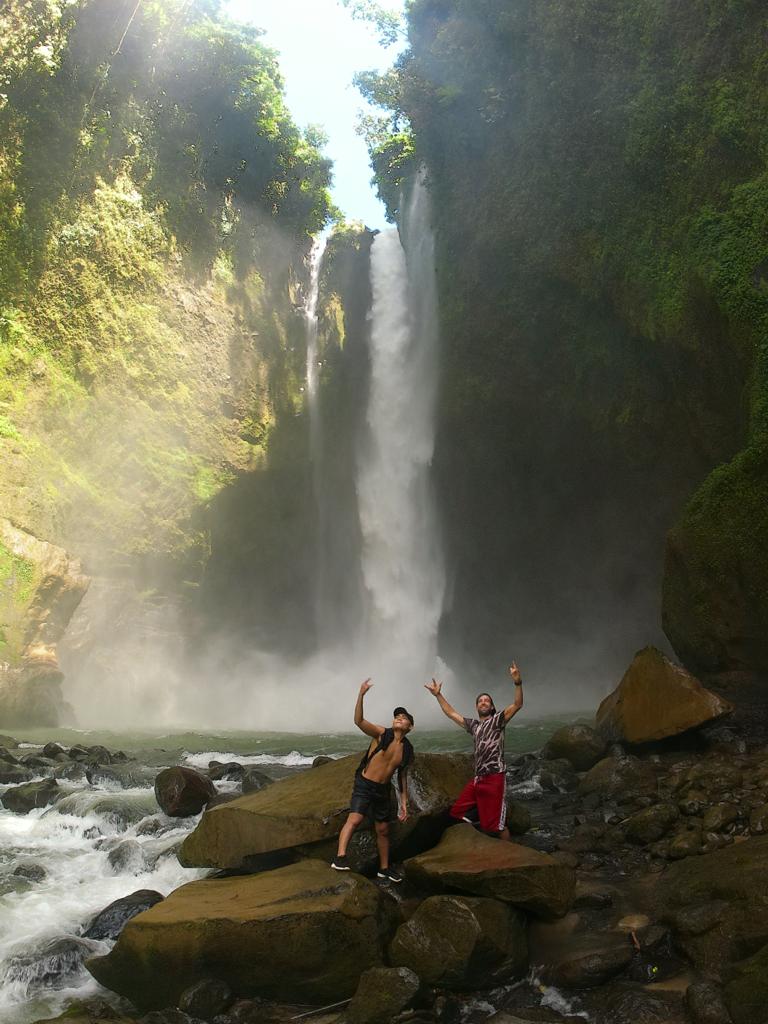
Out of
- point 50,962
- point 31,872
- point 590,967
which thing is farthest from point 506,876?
point 31,872

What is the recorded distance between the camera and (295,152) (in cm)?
3036

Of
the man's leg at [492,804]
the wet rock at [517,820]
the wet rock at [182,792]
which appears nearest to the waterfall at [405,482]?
the wet rock at [182,792]

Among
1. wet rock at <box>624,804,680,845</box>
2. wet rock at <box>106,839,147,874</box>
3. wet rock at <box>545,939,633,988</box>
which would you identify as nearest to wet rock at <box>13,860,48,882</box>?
wet rock at <box>106,839,147,874</box>

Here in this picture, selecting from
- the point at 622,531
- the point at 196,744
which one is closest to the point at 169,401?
the point at 196,744

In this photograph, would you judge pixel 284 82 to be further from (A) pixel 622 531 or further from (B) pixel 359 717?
(B) pixel 359 717

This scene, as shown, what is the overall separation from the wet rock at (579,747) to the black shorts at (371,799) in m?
5.17

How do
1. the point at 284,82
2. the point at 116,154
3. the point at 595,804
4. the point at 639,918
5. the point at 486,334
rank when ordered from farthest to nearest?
the point at 284,82 → the point at 116,154 → the point at 486,334 → the point at 595,804 → the point at 639,918

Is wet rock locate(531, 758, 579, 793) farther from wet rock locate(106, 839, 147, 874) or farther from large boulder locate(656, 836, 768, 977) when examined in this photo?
wet rock locate(106, 839, 147, 874)

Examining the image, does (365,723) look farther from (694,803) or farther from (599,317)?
(599,317)

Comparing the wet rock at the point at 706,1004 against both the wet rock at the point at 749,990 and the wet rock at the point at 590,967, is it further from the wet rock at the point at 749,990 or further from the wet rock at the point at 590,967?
the wet rock at the point at 590,967

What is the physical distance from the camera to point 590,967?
527 cm

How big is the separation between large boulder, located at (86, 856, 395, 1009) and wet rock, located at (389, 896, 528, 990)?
0.25m

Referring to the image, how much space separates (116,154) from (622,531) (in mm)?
19836

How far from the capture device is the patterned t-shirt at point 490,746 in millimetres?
7527
